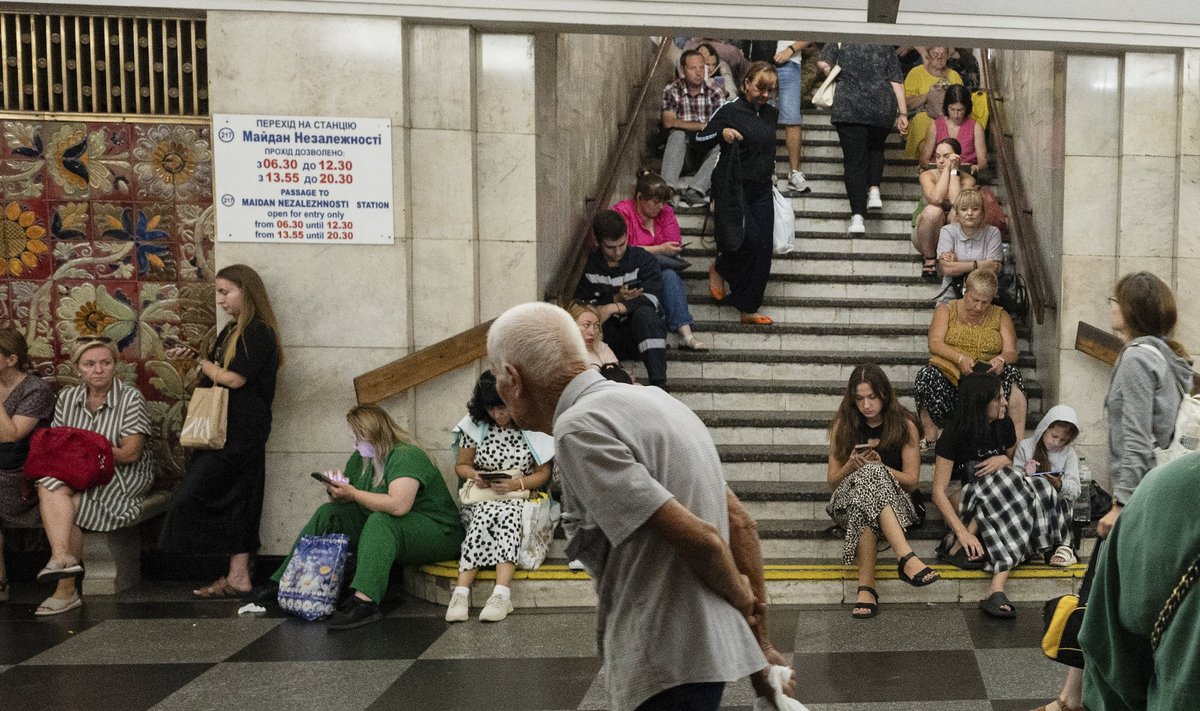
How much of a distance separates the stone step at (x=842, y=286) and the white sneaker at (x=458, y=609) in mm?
3908

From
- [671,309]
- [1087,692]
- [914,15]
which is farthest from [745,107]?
[1087,692]

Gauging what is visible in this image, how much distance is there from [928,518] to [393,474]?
301cm

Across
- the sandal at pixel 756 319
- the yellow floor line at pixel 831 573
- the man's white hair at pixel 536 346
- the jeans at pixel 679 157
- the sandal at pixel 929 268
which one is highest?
the jeans at pixel 679 157

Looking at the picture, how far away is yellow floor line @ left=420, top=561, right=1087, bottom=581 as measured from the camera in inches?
256

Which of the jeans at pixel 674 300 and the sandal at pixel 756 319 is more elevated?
the jeans at pixel 674 300

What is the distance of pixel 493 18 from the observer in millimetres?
7199

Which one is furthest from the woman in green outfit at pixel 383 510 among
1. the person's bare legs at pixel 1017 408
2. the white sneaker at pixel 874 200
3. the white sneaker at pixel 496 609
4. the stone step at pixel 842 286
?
the white sneaker at pixel 874 200

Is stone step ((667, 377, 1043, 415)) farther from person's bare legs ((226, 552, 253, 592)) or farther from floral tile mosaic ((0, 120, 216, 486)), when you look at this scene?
floral tile mosaic ((0, 120, 216, 486))

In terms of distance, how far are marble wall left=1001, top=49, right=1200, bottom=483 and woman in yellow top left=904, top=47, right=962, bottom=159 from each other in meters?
2.90

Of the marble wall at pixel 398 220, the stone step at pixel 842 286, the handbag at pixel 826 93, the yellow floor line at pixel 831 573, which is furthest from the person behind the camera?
the handbag at pixel 826 93

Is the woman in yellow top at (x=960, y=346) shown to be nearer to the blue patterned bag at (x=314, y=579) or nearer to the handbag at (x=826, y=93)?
the blue patterned bag at (x=314, y=579)

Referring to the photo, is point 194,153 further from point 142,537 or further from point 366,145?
point 142,537

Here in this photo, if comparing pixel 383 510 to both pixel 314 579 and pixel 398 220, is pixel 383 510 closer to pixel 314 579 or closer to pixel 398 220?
pixel 314 579

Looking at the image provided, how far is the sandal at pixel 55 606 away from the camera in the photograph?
21.7 ft
